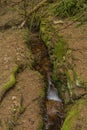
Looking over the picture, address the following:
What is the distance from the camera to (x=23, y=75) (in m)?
6.13

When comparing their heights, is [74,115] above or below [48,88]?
above

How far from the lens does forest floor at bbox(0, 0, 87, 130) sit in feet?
17.0

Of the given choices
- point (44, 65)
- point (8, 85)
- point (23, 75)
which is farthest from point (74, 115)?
point (44, 65)

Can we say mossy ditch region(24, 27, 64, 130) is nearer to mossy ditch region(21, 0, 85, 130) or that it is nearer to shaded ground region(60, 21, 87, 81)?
mossy ditch region(21, 0, 85, 130)

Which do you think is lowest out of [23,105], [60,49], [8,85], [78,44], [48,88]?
[48,88]

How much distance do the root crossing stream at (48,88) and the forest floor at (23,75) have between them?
151 millimetres

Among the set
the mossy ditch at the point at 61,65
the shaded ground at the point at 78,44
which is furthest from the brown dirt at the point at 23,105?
the shaded ground at the point at 78,44

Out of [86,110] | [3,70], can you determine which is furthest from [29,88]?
[86,110]

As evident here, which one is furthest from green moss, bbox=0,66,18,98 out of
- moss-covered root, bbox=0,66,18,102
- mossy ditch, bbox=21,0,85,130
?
mossy ditch, bbox=21,0,85,130

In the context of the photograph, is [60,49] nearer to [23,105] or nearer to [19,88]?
[19,88]

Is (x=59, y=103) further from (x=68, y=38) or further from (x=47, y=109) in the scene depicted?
(x=68, y=38)

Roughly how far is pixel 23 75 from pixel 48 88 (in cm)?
52

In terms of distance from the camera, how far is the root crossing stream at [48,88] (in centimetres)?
529

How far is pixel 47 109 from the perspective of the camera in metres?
5.52
